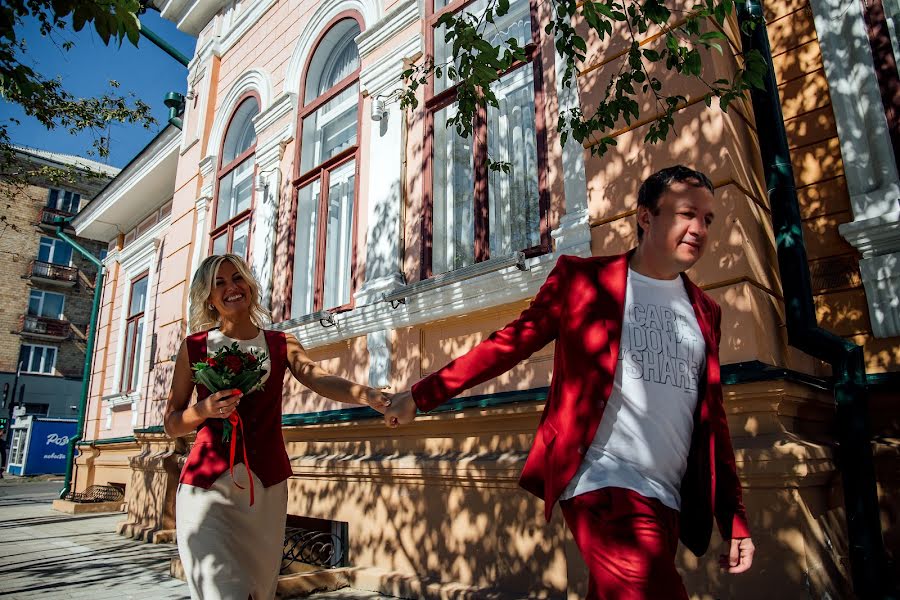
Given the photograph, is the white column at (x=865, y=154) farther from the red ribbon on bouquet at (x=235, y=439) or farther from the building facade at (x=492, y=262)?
the red ribbon on bouquet at (x=235, y=439)

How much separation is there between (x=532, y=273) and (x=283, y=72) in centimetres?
571

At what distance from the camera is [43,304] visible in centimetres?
3703

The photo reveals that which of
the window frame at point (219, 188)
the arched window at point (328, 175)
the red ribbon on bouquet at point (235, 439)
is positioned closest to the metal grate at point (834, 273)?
the red ribbon on bouquet at point (235, 439)

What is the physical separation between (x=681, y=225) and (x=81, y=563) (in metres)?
7.08

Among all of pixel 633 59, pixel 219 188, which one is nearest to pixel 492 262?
pixel 633 59

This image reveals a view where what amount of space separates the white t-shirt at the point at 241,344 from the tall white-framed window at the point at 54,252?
4149cm

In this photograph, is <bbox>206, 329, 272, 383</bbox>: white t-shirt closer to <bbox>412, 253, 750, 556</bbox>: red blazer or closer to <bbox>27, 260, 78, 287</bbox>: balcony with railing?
<bbox>412, 253, 750, 556</bbox>: red blazer

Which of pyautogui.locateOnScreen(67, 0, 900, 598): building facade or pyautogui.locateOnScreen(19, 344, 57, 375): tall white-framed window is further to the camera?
pyautogui.locateOnScreen(19, 344, 57, 375): tall white-framed window

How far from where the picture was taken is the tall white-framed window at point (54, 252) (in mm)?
37344

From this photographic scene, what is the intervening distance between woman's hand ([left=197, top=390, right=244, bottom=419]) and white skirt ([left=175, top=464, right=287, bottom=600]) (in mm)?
224

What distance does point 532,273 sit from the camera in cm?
477

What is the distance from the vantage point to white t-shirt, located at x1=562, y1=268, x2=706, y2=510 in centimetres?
184

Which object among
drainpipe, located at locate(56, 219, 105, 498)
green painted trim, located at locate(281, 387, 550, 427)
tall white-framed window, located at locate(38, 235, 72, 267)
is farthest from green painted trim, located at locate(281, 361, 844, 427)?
tall white-framed window, located at locate(38, 235, 72, 267)

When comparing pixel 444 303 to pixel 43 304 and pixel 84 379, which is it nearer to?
pixel 84 379
